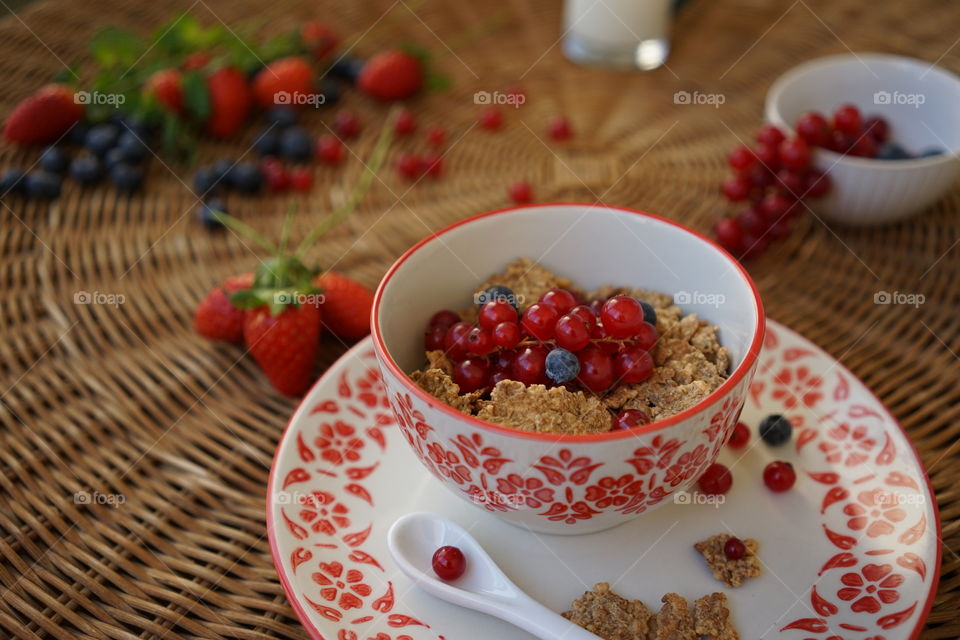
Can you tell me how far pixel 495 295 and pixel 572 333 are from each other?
0.44 ft

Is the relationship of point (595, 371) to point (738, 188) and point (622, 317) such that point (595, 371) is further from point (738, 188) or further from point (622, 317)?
point (738, 188)

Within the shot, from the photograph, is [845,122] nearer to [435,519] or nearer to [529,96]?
[529,96]

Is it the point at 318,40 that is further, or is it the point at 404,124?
the point at 318,40

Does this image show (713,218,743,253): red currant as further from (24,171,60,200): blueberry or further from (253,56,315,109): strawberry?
(24,171,60,200): blueberry

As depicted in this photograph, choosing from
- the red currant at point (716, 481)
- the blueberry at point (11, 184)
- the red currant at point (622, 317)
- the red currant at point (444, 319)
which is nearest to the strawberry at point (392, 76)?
the blueberry at point (11, 184)

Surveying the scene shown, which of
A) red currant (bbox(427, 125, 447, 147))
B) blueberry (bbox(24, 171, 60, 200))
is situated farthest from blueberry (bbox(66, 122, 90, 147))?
red currant (bbox(427, 125, 447, 147))

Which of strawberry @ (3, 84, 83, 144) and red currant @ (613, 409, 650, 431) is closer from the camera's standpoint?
red currant @ (613, 409, 650, 431)

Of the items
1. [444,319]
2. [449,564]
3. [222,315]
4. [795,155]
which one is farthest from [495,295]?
[795,155]

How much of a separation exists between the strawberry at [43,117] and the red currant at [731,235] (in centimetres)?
122

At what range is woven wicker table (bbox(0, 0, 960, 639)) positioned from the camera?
0.89 m

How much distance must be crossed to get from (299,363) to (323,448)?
0.67ft

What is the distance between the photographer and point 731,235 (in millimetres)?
1293

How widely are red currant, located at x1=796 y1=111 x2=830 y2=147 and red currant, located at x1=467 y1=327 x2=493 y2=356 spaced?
30.7 inches

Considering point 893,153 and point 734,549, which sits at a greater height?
point 893,153
